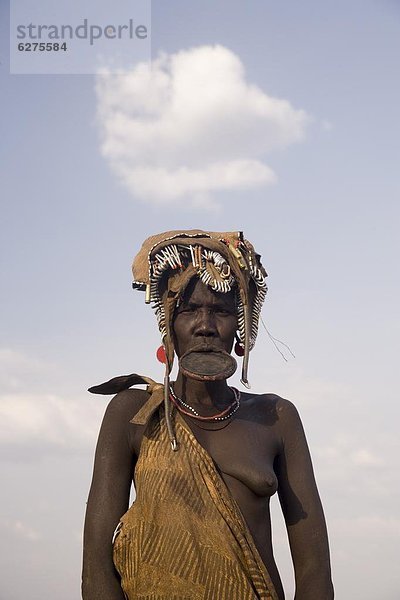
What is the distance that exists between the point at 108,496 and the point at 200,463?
0.61m

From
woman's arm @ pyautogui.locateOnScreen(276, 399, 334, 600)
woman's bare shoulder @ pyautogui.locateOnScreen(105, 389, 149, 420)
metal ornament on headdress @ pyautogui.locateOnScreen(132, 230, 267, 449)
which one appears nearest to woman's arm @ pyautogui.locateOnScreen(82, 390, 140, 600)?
woman's bare shoulder @ pyautogui.locateOnScreen(105, 389, 149, 420)

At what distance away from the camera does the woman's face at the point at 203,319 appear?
6.46 m

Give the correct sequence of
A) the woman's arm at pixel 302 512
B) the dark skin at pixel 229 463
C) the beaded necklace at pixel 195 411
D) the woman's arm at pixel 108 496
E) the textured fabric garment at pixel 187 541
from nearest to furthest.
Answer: the textured fabric garment at pixel 187 541, the woman's arm at pixel 108 496, the dark skin at pixel 229 463, the woman's arm at pixel 302 512, the beaded necklace at pixel 195 411

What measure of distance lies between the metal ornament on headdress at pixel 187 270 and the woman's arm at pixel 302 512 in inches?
20.3

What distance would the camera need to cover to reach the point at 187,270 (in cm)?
655

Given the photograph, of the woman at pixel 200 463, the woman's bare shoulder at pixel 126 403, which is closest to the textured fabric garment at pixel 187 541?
the woman at pixel 200 463

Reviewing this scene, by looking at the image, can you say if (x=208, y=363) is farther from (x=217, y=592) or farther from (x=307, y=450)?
(x=217, y=592)

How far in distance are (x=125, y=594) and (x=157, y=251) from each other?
212 cm

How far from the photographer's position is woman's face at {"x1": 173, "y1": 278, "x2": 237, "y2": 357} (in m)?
6.46

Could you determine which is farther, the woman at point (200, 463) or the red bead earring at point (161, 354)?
the red bead earring at point (161, 354)

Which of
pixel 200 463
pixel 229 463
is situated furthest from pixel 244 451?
pixel 200 463

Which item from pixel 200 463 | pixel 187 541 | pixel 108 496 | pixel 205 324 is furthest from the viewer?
pixel 205 324

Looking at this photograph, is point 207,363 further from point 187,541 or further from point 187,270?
point 187,541

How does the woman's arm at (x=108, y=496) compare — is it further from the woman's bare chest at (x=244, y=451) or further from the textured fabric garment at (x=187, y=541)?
the woman's bare chest at (x=244, y=451)
